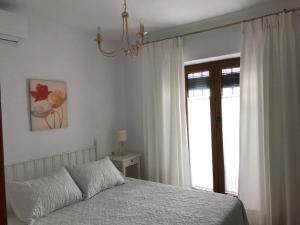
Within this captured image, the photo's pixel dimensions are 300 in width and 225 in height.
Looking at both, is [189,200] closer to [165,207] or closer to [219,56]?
[165,207]

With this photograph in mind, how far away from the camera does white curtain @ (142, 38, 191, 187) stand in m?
3.40

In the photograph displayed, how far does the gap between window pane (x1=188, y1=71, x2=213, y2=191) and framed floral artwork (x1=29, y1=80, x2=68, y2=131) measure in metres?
1.79

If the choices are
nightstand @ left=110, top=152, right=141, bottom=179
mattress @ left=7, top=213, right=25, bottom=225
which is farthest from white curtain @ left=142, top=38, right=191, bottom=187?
mattress @ left=7, top=213, right=25, bottom=225

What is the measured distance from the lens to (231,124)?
3311mm

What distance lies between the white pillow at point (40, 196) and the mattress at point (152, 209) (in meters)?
0.07

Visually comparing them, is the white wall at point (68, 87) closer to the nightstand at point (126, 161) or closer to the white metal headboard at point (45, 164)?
the white metal headboard at point (45, 164)

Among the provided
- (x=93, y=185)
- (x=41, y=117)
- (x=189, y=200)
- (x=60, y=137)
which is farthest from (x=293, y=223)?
(x=41, y=117)

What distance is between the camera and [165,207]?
2.30 m

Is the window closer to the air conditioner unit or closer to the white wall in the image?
the white wall

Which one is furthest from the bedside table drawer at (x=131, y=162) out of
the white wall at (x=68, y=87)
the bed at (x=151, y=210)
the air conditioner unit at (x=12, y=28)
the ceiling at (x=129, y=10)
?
the air conditioner unit at (x=12, y=28)

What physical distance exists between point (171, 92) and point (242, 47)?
109 cm

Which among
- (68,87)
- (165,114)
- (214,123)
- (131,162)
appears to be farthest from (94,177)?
(214,123)

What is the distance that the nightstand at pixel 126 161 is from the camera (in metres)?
3.48

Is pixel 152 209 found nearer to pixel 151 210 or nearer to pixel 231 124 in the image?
pixel 151 210
